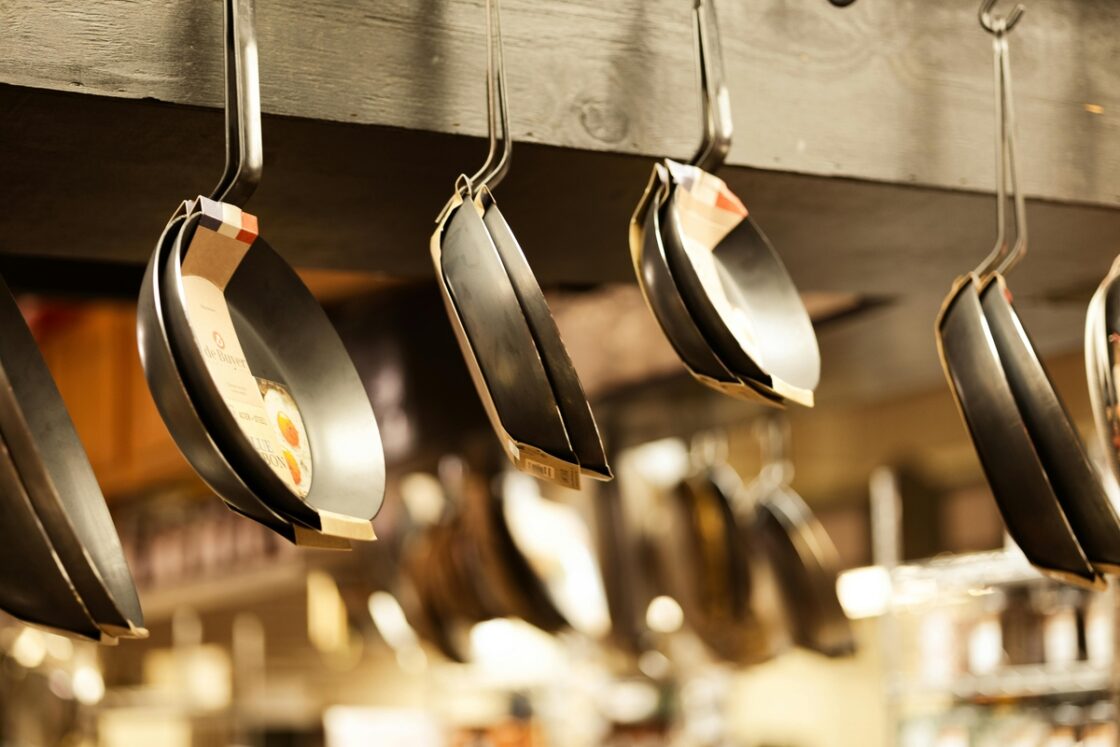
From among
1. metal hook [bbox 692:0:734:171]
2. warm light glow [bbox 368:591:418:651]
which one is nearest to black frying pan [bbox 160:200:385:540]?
metal hook [bbox 692:0:734:171]

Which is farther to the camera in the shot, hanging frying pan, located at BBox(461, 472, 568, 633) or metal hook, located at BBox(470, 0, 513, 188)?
hanging frying pan, located at BBox(461, 472, 568, 633)

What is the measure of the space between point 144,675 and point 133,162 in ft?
20.1

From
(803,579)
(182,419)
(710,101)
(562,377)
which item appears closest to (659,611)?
(803,579)

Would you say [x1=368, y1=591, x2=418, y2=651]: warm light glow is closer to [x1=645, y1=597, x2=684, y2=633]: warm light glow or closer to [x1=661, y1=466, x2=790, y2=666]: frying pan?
[x1=645, y1=597, x2=684, y2=633]: warm light glow

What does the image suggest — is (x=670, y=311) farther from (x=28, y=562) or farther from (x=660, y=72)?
(x=28, y=562)

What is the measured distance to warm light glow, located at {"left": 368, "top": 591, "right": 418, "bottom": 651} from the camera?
3.96 m

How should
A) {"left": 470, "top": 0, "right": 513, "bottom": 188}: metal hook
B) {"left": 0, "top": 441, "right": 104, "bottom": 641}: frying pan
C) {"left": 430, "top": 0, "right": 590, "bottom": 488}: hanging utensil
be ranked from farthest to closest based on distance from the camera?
{"left": 470, "top": 0, "right": 513, "bottom": 188}: metal hook, {"left": 430, "top": 0, "right": 590, "bottom": 488}: hanging utensil, {"left": 0, "top": 441, "right": 104, "bottom": 641}: frying pan

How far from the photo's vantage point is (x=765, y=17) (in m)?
1.32

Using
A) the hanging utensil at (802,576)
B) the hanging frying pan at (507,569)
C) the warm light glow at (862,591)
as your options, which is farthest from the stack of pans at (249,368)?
the warm light glow at (862,591)

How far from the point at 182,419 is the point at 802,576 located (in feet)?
6.28

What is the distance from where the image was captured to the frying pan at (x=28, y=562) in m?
0.85

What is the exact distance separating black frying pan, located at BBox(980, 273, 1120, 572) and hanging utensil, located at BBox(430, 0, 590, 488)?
39 cm

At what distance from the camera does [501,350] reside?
96cm

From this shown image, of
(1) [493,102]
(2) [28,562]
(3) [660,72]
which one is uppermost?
(3) [660,72]
